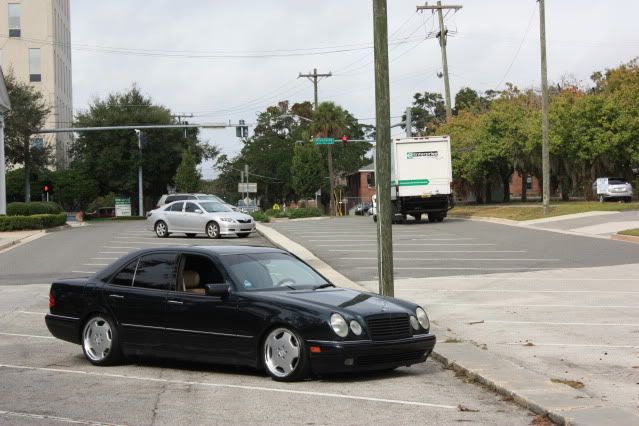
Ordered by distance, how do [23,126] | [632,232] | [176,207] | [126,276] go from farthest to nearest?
[23,126] → [176,207] → [632,232] → [126,276]

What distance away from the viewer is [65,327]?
10.7m

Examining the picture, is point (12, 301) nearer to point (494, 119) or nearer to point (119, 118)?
point (494, 119)

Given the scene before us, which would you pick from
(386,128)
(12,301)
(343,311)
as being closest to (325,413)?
(343,311)

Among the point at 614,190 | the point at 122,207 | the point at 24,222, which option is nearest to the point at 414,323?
the point at 24,222

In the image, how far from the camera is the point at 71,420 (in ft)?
24.6

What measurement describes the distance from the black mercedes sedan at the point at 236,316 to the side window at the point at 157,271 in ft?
0.04

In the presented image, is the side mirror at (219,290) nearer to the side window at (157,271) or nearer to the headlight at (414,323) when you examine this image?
the side window at (157,271)

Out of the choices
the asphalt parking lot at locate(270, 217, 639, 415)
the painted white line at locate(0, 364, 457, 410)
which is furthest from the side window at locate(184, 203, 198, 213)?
the painted white line at locate(0, 364, 457, 410)

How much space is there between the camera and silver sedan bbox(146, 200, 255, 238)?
34.6 meters

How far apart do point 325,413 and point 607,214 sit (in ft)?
116

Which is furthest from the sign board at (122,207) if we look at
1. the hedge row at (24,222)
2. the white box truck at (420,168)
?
the white box truck at (420,168)

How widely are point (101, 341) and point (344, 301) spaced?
3004 mm

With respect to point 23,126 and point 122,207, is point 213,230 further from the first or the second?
point 122,207

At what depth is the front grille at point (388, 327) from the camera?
901 cm
